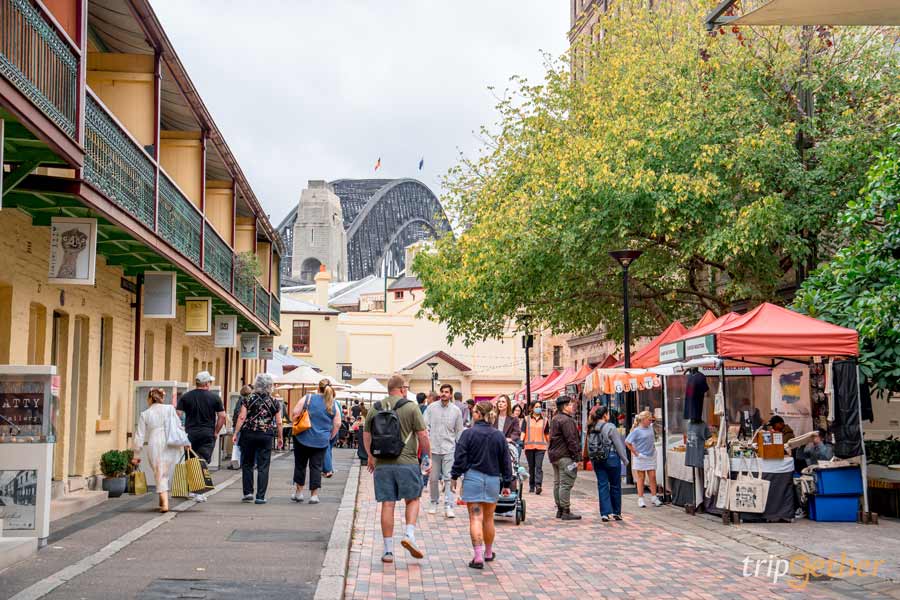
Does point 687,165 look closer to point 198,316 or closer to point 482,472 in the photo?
point 198,316

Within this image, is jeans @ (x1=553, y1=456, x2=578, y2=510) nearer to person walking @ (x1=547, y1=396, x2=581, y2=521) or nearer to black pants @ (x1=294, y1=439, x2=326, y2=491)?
person walking @ (x1=547, y1=396, x2=581, y2=521)

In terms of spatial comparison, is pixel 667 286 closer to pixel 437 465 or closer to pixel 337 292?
pixel 437 465

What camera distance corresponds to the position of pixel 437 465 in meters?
16.6

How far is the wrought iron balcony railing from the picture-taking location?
9.41 m

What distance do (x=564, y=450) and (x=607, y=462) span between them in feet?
2.03

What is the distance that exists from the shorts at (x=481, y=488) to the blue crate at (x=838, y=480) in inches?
257

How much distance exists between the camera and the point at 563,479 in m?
15.9

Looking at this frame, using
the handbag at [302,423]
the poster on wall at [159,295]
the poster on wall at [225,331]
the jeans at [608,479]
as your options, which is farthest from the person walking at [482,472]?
the poster on wall at [225,331]

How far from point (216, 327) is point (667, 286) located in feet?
37.2

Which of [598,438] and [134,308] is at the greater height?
[134,308]

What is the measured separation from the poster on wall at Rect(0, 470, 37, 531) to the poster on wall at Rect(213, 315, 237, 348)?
55.6ft

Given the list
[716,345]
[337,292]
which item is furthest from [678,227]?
[337,292]

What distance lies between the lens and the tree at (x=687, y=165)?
926 inches

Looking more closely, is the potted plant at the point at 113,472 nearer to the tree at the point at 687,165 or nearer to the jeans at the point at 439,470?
the jeans at the point at 439,470
